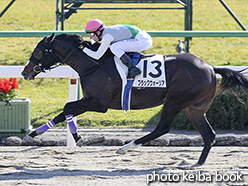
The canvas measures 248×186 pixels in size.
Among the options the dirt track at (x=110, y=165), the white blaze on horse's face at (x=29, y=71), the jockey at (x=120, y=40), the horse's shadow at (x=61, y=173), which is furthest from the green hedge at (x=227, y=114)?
the white blaze on horse's face at (x=29, y=71)

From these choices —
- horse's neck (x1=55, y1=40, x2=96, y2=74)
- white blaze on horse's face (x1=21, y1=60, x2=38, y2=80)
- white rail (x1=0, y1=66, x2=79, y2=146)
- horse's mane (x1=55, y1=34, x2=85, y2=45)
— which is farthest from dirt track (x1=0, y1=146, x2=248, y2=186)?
horse's mane (x1=55, y1=34, x2=85, y2=45)

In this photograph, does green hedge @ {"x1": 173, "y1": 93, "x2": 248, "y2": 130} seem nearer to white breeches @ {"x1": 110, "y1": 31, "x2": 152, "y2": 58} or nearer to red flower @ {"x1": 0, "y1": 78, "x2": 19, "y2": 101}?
white breeches @ {"x1": 110, "y1": 31, "x2": 152, "y2": 58}

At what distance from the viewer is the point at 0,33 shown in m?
7.01

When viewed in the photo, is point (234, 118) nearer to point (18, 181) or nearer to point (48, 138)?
point (48, 138)

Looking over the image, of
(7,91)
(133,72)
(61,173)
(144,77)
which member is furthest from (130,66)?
(7,91)

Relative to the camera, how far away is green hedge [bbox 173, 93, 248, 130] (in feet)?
24.6

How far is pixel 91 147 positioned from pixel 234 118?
251 centimetres

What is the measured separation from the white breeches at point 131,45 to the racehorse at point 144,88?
17cm

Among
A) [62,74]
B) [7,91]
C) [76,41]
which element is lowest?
[7,91]

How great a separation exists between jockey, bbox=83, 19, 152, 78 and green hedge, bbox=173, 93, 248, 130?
7.83 ft

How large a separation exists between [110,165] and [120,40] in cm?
140

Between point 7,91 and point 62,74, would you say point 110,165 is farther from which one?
point 7,91

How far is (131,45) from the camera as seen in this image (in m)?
5.45

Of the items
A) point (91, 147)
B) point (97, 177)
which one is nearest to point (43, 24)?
point (91, 147)
